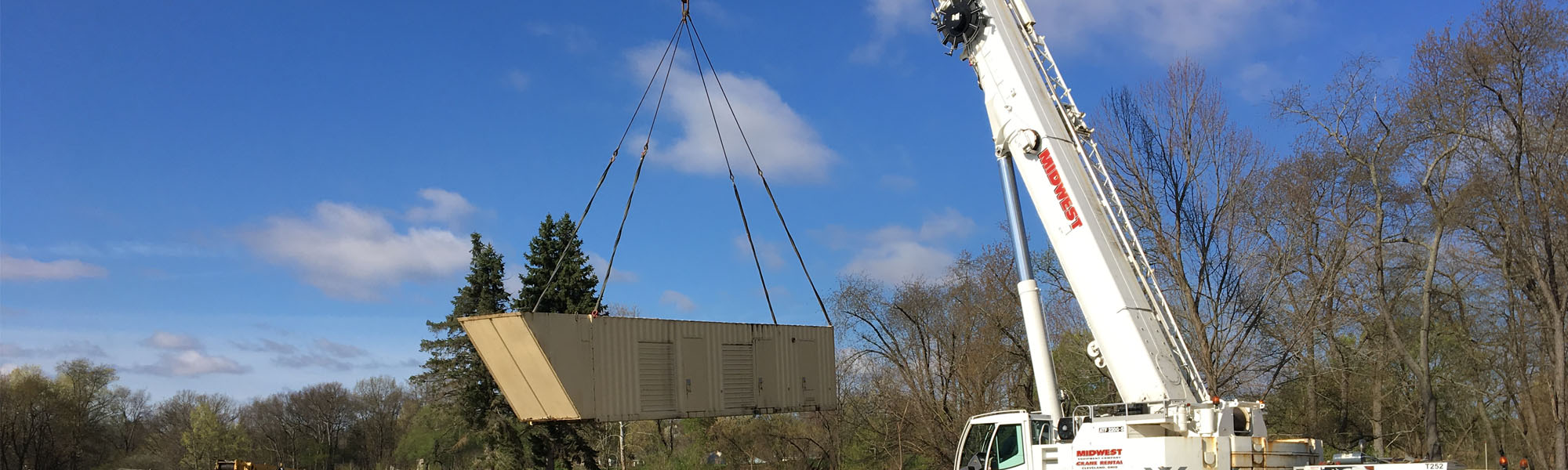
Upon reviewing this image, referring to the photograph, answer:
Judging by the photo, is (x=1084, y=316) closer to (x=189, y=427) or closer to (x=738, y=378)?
(x=738, y=378)

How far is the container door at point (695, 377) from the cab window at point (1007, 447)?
12.0 feet

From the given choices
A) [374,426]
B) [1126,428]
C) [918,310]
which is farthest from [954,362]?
[374,426]

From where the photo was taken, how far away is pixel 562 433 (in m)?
34.4

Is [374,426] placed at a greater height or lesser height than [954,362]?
lesser

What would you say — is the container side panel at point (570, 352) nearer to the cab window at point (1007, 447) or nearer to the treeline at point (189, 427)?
the cab window at point (1007, 447)

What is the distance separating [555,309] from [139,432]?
55.0 m

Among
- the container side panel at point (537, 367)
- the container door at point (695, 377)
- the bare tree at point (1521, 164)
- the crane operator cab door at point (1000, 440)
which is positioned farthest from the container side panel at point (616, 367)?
the bare tree at point (1521, 164)

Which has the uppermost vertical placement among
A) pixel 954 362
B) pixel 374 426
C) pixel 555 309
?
pixel 555 309

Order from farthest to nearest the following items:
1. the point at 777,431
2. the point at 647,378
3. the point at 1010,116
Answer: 1. the point at 777,431
2. the point at 1010,116
3. the point at 647,378

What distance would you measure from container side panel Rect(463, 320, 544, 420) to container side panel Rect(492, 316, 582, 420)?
75mm

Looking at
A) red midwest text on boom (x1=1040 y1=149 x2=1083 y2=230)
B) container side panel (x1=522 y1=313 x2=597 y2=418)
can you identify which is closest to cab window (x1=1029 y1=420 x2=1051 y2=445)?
red midwest text on boom (x1=1040 y1=149 x2=1083 y2=230)

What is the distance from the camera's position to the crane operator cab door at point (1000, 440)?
37.1 ft

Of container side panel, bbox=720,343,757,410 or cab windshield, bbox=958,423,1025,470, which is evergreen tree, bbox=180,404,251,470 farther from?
cab windshield, bbox=958,423,1025,470

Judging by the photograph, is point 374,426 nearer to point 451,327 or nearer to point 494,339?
point 451,327
